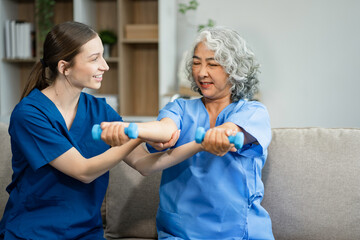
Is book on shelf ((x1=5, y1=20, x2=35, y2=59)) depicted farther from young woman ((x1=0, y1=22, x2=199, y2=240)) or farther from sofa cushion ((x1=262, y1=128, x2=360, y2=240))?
sofa cushion ((x1=262, y1=128, x2=360, y2=240))

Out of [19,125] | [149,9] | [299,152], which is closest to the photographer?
[19,125]

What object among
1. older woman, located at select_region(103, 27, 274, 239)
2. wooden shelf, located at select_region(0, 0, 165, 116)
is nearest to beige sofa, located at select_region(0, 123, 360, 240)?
older woman, located at select_region(103, 27, 274, 239)

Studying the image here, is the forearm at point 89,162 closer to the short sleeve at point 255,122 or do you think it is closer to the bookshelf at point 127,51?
the short sleeve at point 255,122

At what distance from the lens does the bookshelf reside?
10.8 feet

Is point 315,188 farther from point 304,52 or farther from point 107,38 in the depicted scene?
point 107,38

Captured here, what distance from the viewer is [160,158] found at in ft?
4.33

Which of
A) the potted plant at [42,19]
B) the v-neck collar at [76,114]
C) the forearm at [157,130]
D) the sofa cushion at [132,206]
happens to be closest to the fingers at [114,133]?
the forearm at [157,130]

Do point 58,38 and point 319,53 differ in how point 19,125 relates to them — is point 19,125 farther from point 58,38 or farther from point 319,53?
point 319,53

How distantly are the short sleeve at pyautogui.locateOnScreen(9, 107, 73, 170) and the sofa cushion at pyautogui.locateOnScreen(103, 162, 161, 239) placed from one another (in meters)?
0.42

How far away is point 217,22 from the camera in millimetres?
3480

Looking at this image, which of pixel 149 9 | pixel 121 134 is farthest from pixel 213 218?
pixel 149 9

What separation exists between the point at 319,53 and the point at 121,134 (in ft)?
8.87

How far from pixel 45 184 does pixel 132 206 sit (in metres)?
0.42

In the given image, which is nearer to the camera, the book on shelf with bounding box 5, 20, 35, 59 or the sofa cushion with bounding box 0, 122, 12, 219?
the sofa cushion with bounding box 0, 122, 12, 219
